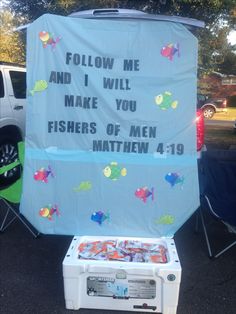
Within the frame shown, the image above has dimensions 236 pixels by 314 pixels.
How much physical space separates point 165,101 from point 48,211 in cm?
136

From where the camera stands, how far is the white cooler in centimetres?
253

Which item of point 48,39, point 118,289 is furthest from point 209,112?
point 118,289

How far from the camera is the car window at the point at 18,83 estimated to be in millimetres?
6009

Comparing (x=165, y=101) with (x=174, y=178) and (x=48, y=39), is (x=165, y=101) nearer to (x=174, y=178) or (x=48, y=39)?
(x=174, y=178)

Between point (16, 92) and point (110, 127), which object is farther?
point (16, 92)

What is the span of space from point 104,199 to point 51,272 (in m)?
0.75

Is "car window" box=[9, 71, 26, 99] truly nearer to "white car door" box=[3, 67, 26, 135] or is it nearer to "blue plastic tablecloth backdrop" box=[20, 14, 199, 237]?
"white car door" box=[3, 67, 26, 135]

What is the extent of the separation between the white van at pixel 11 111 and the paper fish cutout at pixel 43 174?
2384 millimetres

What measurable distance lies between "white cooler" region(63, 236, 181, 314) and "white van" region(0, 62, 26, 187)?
317 cm

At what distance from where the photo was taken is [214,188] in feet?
12.1

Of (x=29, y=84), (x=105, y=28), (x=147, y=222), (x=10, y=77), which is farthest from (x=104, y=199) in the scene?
(x=10, y=77)

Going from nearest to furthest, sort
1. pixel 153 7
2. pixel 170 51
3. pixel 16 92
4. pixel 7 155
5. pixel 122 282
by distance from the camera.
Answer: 1. pixel 122 282
2. pixel 170 51
3. pixel 7 155
4. pixel 16 92
5. pixel 153 7

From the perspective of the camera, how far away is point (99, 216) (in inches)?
127

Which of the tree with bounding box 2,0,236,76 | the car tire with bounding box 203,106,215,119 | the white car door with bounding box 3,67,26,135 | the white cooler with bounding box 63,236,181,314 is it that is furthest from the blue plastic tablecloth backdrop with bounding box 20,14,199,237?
the car tire with bounding box 203,106,215,119
